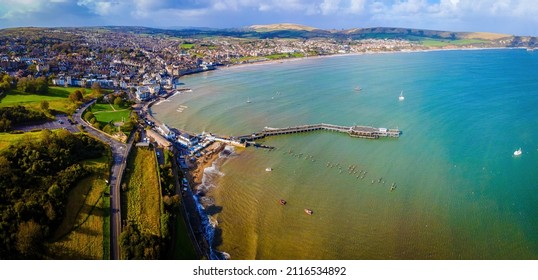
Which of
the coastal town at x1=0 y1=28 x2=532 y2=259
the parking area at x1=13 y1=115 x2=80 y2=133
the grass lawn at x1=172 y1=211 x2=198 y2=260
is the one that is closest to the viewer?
the grass lawn at x1=172 y1=211 x2=198 y2=260

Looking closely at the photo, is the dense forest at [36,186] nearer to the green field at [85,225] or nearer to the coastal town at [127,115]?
the green field at [85,225]

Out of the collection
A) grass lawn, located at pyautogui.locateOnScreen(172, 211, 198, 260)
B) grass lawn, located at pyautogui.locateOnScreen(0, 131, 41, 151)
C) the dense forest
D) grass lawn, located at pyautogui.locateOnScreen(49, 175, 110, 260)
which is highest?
grass lawn, located at pyautogui.locateOnScreen(0, 131, 41, 151)

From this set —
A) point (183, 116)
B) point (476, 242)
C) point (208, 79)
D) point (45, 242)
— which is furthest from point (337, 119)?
point (208, 79)

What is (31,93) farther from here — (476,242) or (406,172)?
(476,242)

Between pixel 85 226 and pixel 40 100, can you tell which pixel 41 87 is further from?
pixel 85 226

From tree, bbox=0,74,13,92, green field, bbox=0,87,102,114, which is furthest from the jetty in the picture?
tree, bbox=0,74,13,92

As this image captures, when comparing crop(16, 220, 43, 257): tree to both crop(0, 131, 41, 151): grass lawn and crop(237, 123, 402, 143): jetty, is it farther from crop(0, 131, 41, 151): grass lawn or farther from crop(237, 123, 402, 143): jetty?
crop(237, 123, 402, 143): jetty

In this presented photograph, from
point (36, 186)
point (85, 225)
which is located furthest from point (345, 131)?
point (36, 186)
